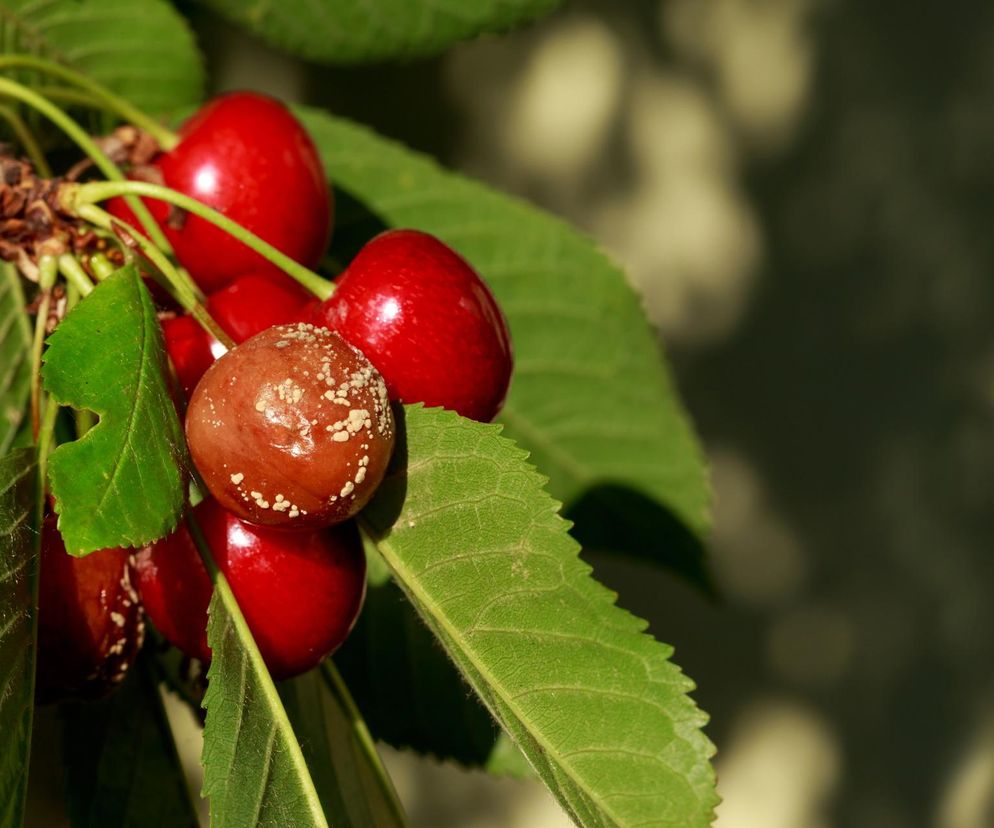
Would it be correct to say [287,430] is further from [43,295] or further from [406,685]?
[406,685]

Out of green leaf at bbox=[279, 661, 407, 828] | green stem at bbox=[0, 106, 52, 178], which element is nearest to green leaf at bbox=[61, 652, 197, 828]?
green leaf at bbox=[279, 661, 407, 828]

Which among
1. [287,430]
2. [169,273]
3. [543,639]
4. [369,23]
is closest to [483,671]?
[543,639]

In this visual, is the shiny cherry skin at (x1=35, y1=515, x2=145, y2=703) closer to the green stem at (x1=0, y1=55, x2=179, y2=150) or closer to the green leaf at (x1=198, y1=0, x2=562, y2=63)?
the green stem at (x1=0, y1=55, x2=179, y2=150)

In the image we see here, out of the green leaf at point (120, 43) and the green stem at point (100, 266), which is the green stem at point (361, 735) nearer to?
the green stem at point (100, 266)

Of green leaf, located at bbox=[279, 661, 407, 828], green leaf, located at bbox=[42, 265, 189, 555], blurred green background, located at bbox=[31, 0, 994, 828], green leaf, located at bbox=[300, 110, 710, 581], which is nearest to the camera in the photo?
green leaf, located at bbox=[42, 265, 189, 555]

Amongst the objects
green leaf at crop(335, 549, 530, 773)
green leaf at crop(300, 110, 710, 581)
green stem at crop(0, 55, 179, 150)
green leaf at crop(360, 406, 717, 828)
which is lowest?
green leaf at crop(335, 549, 530, 773)

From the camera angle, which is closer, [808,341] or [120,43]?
[120,43]
